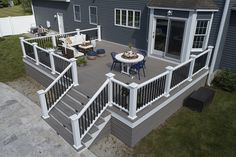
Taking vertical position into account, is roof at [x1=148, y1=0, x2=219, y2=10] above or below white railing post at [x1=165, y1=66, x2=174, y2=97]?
above

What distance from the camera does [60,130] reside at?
590 cm

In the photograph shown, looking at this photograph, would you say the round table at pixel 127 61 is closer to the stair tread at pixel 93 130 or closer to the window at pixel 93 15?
the stair tread at pixel 93 130

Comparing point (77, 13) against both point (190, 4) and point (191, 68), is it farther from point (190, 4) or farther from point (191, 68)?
point (191, 68)

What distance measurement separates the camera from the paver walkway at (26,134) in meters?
5.23

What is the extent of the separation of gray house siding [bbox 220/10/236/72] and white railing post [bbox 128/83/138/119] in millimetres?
5614

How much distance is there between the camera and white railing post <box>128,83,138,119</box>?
4.80 m

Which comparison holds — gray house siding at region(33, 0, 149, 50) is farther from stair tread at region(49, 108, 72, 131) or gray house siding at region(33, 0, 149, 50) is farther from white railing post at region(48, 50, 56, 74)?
stair tread at region(49, 108, 72, 131)

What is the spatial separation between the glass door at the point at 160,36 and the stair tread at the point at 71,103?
5155 mm

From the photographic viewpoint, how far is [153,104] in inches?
227

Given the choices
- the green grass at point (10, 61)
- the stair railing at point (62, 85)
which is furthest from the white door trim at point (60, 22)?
the stair railing at point (62, 85)

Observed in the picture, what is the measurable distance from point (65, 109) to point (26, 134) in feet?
4.56

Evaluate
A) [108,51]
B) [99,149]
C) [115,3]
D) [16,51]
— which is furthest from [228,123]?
→ [16,51]

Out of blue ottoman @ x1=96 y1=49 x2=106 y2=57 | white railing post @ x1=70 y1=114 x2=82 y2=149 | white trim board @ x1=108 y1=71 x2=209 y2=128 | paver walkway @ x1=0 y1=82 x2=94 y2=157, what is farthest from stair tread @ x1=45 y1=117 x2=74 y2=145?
blue ottoman @ x1=96 y1=49 x2=106 y2=57

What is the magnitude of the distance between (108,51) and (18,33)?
13.1 meters
